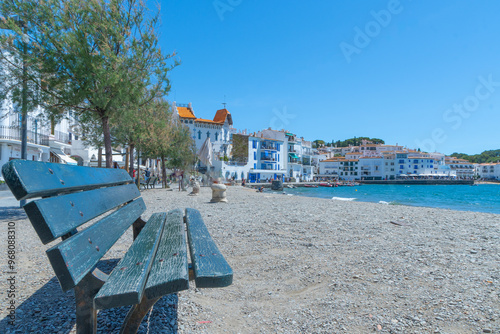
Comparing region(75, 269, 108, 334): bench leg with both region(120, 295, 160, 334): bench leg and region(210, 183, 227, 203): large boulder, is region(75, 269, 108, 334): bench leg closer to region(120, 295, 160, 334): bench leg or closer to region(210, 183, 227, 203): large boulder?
region(120, 295, 160, 334): bench leg

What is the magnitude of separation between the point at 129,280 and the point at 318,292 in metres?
2.08

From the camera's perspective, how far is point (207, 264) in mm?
1827

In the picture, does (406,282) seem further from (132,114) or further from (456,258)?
(132,114)

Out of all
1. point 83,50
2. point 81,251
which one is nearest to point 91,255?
point 81,251

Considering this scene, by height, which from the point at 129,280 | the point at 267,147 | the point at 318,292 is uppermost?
the point at 267,147

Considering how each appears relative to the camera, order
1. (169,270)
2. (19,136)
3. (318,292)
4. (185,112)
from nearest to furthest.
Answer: (169,270) → (318,292) → (19,136) → (185,112)

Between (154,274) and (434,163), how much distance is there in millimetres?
119500

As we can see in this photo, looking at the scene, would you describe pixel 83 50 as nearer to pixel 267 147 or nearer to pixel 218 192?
pixel 218 192

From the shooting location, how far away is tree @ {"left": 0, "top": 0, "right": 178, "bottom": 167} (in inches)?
328

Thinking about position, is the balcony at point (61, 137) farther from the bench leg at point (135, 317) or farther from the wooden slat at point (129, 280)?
the bench leg at point (135, 317)

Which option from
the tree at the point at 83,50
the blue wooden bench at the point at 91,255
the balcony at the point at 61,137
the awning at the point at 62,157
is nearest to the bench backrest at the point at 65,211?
the blue wooden bench at the point at 91,255

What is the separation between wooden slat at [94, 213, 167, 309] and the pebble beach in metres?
0.59

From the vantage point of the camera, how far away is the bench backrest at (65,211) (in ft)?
4.65

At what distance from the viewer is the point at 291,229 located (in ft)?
20.9
